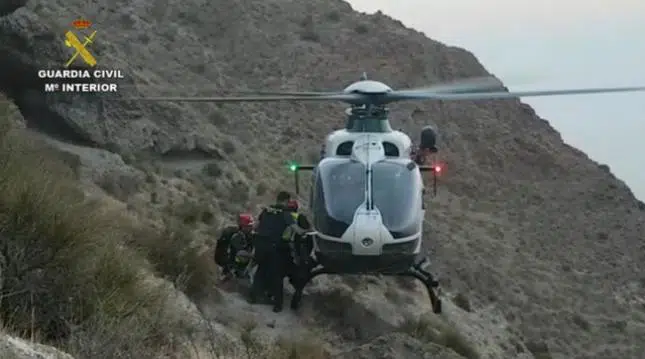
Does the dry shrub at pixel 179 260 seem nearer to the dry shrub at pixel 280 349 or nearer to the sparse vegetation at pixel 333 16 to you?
the dry shrub at pixel 280 349

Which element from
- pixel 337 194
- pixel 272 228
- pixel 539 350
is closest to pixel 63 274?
pixel 272 228

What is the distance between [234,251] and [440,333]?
12.2 feet

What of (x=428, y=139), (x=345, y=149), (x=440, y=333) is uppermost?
(x=428, y=139)

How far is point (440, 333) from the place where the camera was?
1557 centimetres

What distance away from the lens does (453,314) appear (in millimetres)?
17922

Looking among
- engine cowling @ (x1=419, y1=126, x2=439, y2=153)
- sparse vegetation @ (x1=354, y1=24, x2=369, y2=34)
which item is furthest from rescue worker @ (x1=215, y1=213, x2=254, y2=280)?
sparse vegetation @ (x1=354, y1=24, x2=369, y2=34)

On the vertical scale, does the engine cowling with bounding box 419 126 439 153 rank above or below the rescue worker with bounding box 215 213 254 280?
above

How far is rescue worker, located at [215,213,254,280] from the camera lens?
13898mm

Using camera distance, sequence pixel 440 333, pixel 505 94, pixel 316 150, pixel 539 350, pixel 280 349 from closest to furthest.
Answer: pixel 280 349 < pixel 505 94 < pixel 440 333 < pixel 539 350 < pixel 316 150

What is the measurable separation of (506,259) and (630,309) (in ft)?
10.7

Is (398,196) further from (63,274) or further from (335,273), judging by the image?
(63,274)

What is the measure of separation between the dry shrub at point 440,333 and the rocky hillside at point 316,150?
123 mm

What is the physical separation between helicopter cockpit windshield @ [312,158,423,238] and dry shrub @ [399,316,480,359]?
228cm

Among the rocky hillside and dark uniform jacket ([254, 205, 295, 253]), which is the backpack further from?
the rocky hillside
